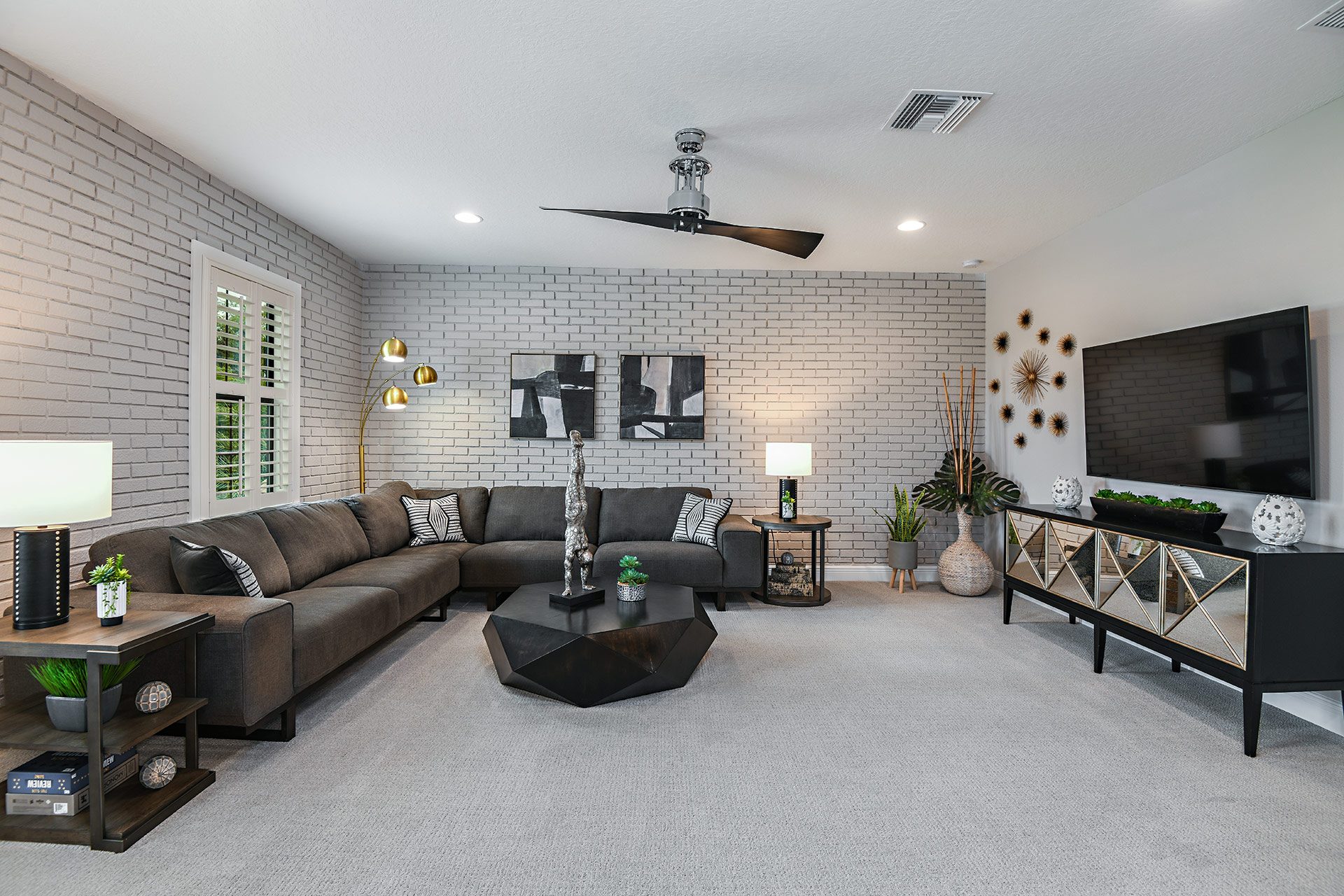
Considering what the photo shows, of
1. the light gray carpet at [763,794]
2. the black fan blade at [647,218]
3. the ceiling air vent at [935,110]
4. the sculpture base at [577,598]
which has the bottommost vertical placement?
the light gray carpet at [763,794]

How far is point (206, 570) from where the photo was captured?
2828 millimetres

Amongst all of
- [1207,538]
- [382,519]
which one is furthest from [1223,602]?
[382,519]

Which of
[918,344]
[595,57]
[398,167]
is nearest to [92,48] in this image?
[398,167]

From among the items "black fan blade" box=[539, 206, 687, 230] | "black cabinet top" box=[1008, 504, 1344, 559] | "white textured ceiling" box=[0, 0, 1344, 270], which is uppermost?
"white textured ceiling" box=[0, 0, 1344, 270]

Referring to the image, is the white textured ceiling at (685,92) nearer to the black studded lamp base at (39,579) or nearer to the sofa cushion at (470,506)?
the black studded lamp base at (39,579)

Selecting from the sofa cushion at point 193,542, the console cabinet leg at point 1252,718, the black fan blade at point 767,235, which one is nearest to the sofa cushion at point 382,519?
the sofa cushion at point 193,542

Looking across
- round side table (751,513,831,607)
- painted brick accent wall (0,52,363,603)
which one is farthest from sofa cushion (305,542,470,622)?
round side table (751,513,831,607)

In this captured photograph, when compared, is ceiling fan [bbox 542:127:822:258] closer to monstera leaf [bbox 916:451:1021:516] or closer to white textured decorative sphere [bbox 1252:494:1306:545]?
white textured decorative sphere [bbox 1252:494:1306:545]

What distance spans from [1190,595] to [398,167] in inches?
174

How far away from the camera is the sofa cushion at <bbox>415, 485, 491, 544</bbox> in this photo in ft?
17.6

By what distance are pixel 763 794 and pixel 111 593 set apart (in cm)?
226

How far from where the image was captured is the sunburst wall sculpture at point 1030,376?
5.04 m

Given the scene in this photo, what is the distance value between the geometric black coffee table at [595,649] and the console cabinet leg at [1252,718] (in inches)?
88.7

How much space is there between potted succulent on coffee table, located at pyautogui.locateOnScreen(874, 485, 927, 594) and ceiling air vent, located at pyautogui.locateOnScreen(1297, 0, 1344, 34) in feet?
12.4
